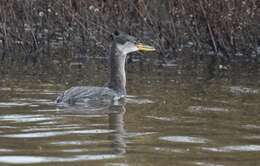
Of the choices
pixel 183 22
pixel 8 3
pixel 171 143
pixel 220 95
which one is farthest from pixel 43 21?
pixel 171 143

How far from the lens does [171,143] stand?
9.45 m

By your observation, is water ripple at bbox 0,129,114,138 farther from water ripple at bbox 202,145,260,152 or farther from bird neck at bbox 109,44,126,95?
bird neck at bbox 109,44,126,95

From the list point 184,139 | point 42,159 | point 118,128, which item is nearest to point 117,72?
point 118,128

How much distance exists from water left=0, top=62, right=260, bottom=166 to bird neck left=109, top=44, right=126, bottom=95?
23cm

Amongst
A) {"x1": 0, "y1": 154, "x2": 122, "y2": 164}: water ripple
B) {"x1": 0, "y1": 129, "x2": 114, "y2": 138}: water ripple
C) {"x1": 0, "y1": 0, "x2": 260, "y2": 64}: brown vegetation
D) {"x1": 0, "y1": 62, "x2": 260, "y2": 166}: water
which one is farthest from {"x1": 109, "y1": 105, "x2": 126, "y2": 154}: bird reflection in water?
{"x1": 0, "y1": 0, "x2": 260, "y2": 64}: brown vegetation

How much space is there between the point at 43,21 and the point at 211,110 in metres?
9.20

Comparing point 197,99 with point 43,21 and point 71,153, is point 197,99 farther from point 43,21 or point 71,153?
point 43,21

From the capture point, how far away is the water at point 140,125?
8641mm

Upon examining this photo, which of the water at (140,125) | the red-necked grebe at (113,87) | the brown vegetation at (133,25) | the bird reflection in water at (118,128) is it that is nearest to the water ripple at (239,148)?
the water at (140,125)

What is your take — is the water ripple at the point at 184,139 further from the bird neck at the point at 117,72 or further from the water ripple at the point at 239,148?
the bird neck at the point at 117,72

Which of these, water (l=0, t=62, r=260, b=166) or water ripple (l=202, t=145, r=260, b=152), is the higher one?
water (l=0, t=62, r=260, b=166)

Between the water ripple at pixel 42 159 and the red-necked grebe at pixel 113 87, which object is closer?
the water ripple at pixel 42 159

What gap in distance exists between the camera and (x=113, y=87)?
13.7 metres

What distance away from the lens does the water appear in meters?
8.64
